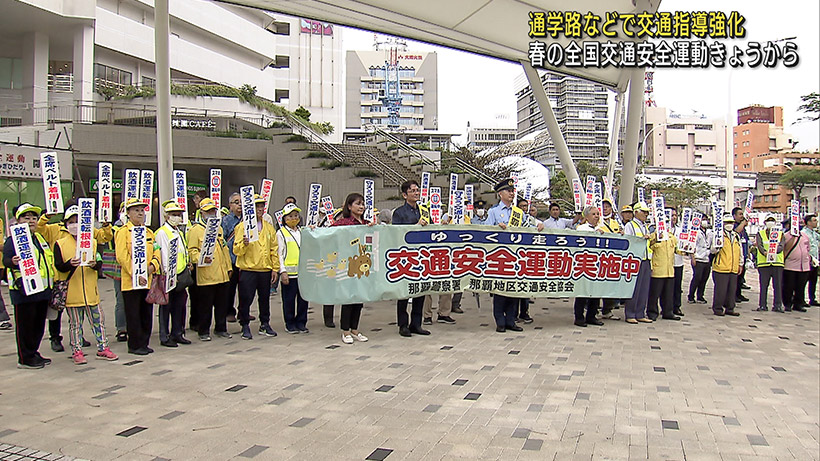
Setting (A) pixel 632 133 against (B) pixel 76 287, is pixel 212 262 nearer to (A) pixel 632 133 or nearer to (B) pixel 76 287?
(B) pixel 76 287

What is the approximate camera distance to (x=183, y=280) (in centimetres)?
659

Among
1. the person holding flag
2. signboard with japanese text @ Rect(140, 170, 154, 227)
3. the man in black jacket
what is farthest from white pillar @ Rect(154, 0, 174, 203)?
the man in black jacket

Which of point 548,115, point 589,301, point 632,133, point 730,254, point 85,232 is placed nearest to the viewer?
point 85,232

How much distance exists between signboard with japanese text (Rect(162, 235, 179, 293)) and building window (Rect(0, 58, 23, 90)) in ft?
72.4

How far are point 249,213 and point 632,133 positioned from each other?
1219cm

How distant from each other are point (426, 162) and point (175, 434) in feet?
59.9

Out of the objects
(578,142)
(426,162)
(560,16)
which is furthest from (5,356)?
(578,142)

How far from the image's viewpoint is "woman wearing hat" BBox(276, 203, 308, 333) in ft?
23.9

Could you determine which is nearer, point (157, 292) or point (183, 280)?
point (157, 292)

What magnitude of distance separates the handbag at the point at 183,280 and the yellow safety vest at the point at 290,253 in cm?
115

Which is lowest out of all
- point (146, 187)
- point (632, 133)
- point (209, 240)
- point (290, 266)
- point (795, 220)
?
point (290, 266)

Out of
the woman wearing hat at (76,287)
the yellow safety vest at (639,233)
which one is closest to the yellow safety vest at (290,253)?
the woman wearing hat at (76,287)

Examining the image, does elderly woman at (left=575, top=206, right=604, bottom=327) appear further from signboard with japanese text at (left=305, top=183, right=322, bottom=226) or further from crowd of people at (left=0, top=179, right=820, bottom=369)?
signboard with japanese text at (left=305, top=183, right=322, bottom=226)

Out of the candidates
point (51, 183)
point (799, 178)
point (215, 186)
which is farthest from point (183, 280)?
point (799, 178)
